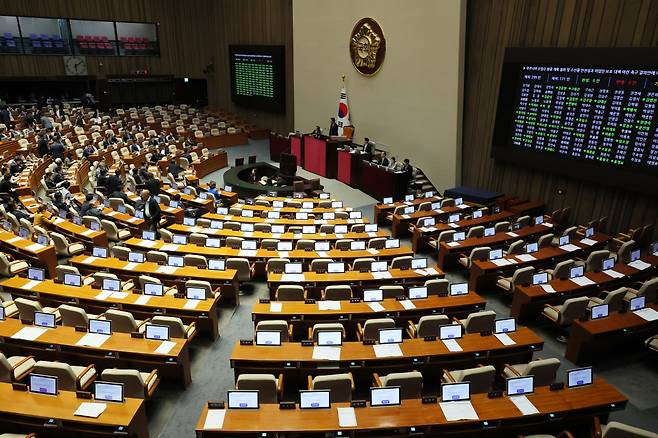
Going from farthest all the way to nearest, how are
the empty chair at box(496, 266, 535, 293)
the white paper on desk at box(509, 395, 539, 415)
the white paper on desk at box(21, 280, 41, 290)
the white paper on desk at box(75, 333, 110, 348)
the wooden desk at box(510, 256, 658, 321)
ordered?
the empty chair at box(496, 266, 535, 293)
the wooden desk at box(510, 256, 658, 321)
the white paper on desk at box(21, 280, 41, 290)
the white paper on desk at box(75, 333, 110, 348)
the white paper on desk at box(509, 395, 539, 415)

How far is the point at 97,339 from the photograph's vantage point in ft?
21.2

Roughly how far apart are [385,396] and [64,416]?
3.36m

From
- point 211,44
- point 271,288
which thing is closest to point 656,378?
point 271,288

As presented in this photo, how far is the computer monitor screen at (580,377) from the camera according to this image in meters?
5.51

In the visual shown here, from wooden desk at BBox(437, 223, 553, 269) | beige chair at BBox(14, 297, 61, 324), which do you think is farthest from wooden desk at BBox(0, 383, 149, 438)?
wooden desk at BBox(437, 223, 553, 269)

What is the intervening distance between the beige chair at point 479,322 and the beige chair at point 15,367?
591 cm

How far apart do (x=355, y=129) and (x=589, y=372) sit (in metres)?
15.3

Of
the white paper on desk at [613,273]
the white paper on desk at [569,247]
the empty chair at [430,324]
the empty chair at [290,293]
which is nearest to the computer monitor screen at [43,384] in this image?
the empty chair at [290,293]

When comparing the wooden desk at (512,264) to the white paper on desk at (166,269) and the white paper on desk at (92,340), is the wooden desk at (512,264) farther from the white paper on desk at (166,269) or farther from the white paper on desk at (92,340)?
the white paper on desk at (92,340)

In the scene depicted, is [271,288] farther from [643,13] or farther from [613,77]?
[643,13]

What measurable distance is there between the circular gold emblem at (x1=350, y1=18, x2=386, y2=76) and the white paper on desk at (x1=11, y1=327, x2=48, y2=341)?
1442 centimetres

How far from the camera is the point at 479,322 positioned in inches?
275

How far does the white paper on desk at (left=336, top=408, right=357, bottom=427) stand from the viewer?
4.87 meters

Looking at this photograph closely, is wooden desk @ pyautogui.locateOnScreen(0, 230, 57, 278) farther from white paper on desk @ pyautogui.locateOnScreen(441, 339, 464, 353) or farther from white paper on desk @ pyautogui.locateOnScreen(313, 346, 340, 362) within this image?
white paper on desk @ pyautogui.locateOnScreen(441, 339, 464, 353)
